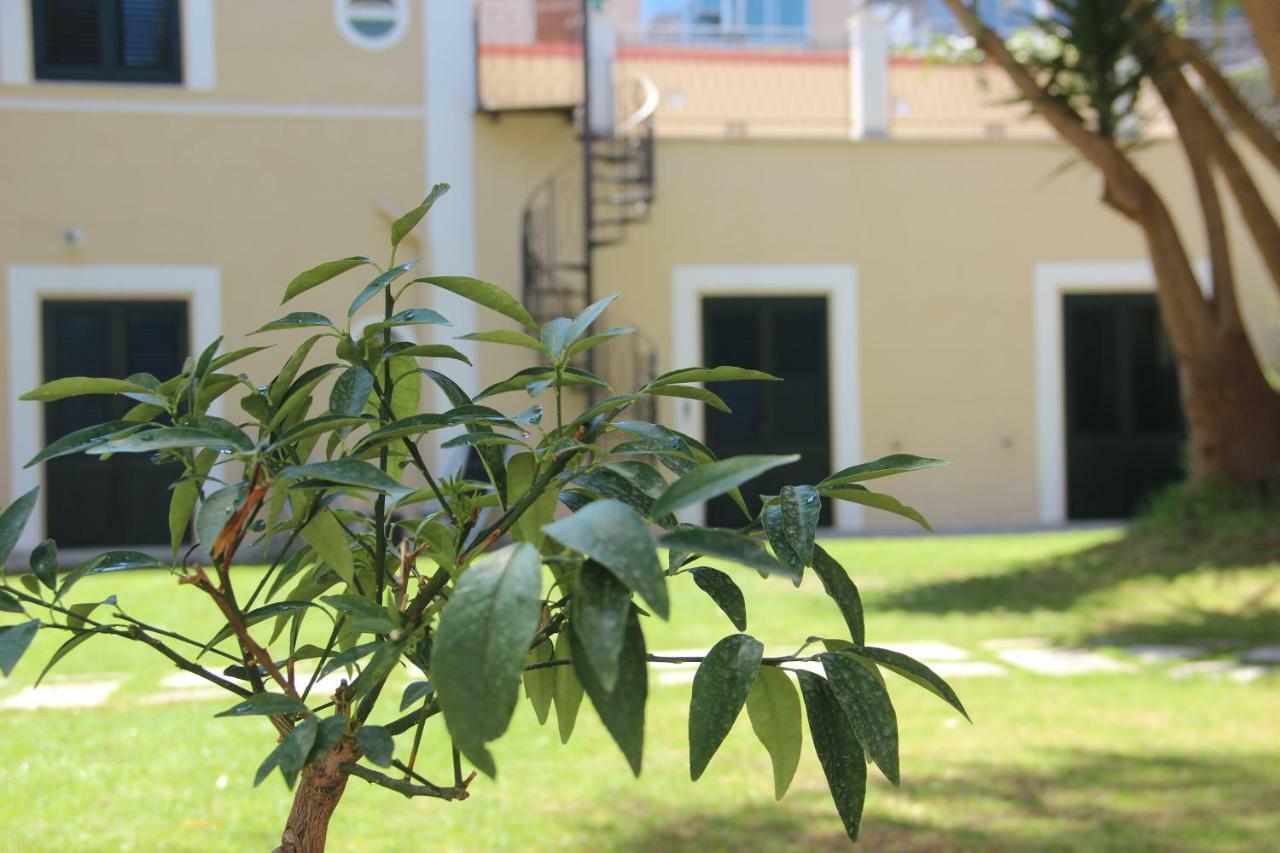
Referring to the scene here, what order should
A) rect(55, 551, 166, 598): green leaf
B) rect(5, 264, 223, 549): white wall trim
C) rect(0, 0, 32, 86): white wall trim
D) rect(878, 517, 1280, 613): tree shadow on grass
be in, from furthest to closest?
1. rect(0, 0, 32, 86): white wall trim
2. rect(5, 264, 223, 549): white wall trim
3. rect(878, 517, 1280, 613): tree shadow on grass
4. rect(55, 551, 166, 598): green leaf

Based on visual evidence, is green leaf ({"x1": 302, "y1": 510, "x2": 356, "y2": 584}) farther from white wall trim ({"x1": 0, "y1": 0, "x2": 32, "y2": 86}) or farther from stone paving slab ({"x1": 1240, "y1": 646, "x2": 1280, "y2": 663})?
white wall trim ({"x1": 0, "y1": 0, "x2": 32, "y2": 86})

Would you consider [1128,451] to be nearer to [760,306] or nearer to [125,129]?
[760,306]

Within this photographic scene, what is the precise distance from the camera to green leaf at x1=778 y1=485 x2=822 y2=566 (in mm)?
997

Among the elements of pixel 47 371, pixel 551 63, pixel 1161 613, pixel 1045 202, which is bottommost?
pixel 1161 613

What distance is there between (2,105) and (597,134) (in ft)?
15.0

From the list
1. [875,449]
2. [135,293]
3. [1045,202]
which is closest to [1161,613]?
[875,449]

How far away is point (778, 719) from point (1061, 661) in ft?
15.4

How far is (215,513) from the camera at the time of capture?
0.95 m

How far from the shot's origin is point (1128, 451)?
12.7 m

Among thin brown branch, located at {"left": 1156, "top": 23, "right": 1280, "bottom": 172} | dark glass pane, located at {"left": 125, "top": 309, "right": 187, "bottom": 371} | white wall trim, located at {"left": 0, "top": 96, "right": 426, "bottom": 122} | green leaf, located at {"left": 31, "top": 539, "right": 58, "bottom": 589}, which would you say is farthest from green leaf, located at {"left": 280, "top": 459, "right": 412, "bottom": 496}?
white wall trim, located at {"left": 0, "top": 96, "right": 426, "bottom": 122}

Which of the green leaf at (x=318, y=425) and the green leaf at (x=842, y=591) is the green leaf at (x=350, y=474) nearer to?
the green leaf at (x=318, y=425)

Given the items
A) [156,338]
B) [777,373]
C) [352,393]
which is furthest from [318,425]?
[777,373]

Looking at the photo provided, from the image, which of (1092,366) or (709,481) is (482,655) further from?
(1092,366)

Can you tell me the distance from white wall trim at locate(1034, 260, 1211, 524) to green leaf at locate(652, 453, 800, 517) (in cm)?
1218
